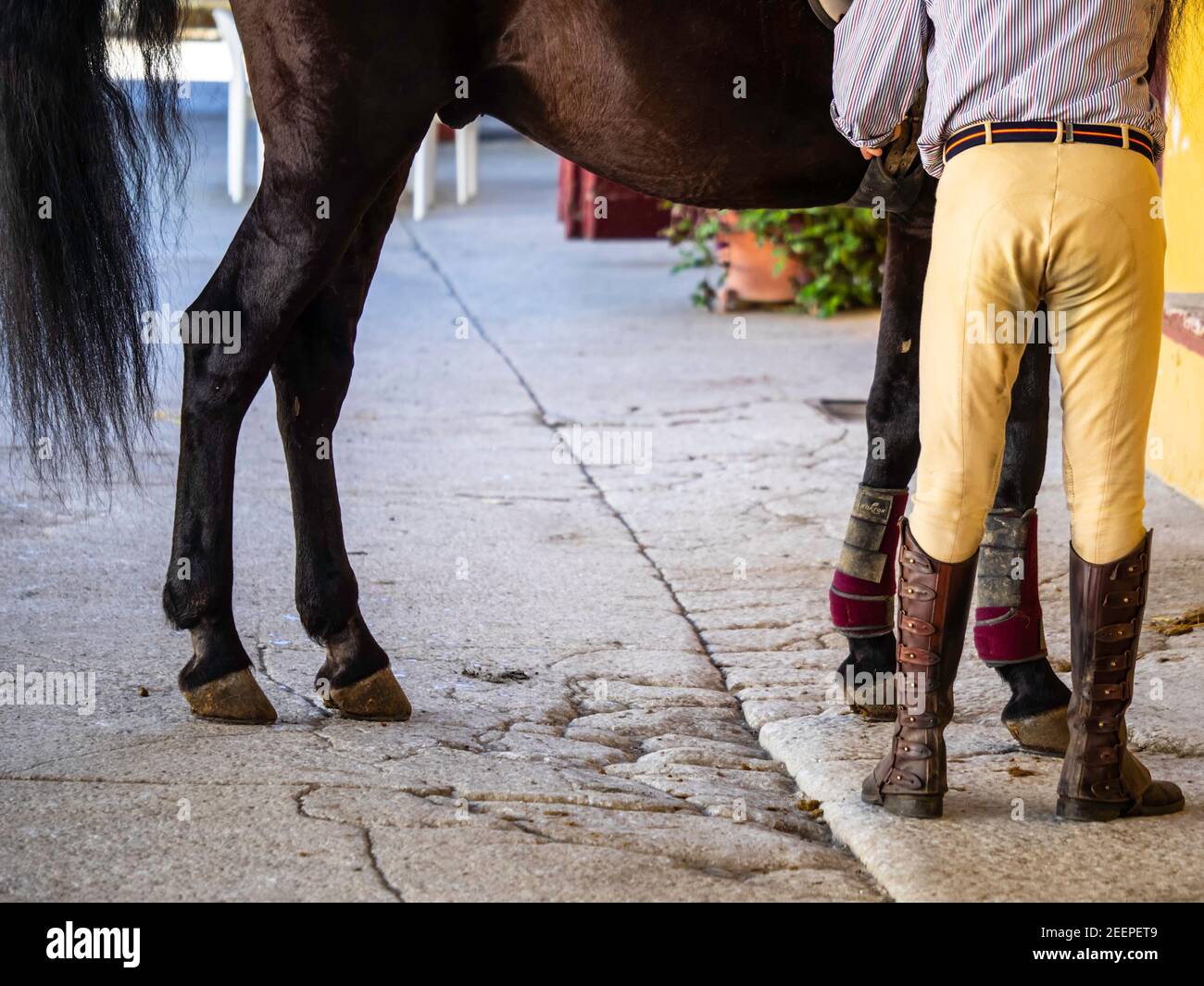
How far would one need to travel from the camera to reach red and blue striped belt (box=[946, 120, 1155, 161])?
2260mm

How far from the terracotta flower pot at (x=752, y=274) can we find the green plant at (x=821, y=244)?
59 mm

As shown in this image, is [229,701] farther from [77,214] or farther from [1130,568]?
[1130,568]

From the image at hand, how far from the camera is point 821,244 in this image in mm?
8273

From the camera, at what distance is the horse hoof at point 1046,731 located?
9.41 feet

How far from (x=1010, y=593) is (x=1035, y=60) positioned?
1021 mm

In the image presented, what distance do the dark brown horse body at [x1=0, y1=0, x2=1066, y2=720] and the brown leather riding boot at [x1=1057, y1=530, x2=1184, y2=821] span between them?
1.29ft

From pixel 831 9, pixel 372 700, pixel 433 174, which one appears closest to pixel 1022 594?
Result: pixel 831 9

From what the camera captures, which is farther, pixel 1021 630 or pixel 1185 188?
pixel 1185 188

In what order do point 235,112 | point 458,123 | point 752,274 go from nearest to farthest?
point 458,123
point 752,274
point 235,112

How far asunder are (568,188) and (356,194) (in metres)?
8.31

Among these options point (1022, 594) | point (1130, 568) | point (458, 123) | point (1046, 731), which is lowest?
point (1046, 731)
